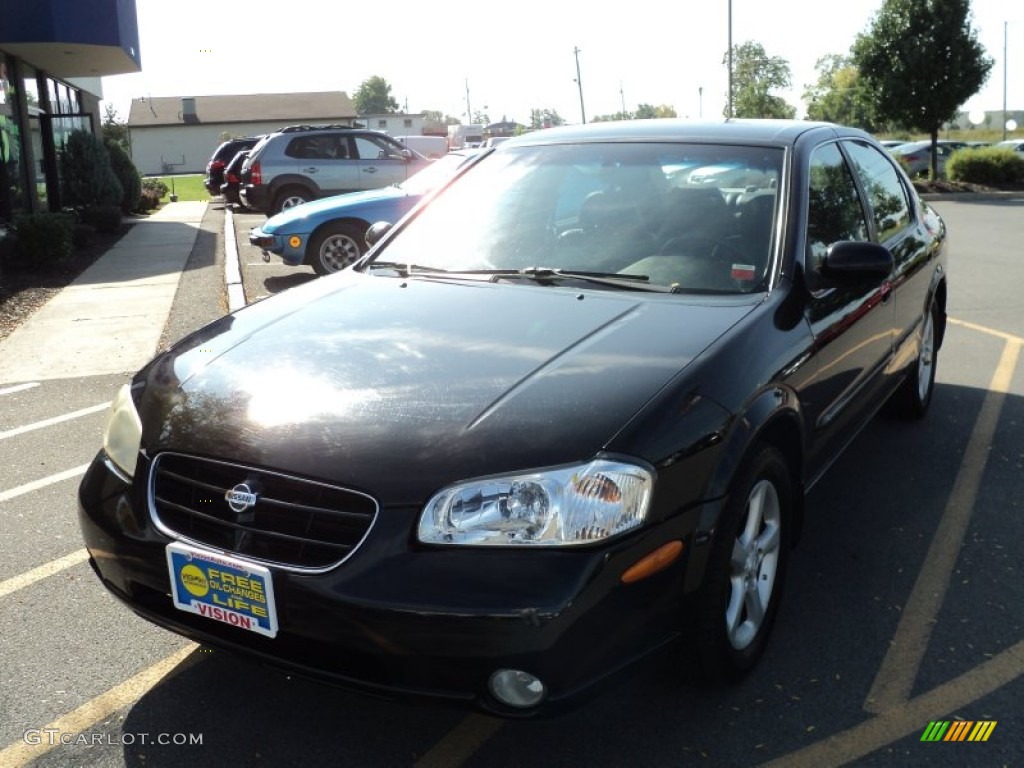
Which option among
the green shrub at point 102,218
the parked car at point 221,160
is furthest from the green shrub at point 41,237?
the parked car at point 221,160

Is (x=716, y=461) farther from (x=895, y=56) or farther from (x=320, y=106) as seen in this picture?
(x=320, y=106)

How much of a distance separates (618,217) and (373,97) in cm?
15950

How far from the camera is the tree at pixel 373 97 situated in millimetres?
155250

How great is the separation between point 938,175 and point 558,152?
31.4 m

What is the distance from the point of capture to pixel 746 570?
3.01 meters

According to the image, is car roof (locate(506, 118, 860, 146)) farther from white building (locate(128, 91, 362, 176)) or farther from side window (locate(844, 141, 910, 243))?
white building (locate(128, 91, 362, 176))

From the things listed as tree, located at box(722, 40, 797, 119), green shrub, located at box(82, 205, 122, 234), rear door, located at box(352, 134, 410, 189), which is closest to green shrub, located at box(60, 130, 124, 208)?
green shrub, located at box(82, 205, 122, 234)

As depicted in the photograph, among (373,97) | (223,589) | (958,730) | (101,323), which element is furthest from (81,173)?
(373,97)

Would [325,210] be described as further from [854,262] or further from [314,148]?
[854,262]

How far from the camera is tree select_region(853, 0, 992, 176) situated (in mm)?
28844

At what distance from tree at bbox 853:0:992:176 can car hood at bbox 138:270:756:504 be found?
95.7 ft

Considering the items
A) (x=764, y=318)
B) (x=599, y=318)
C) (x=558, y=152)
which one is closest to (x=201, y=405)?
(x=599, y=318)

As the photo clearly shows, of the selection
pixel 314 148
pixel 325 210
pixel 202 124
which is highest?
pixel 202 124

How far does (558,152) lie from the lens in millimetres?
4379
